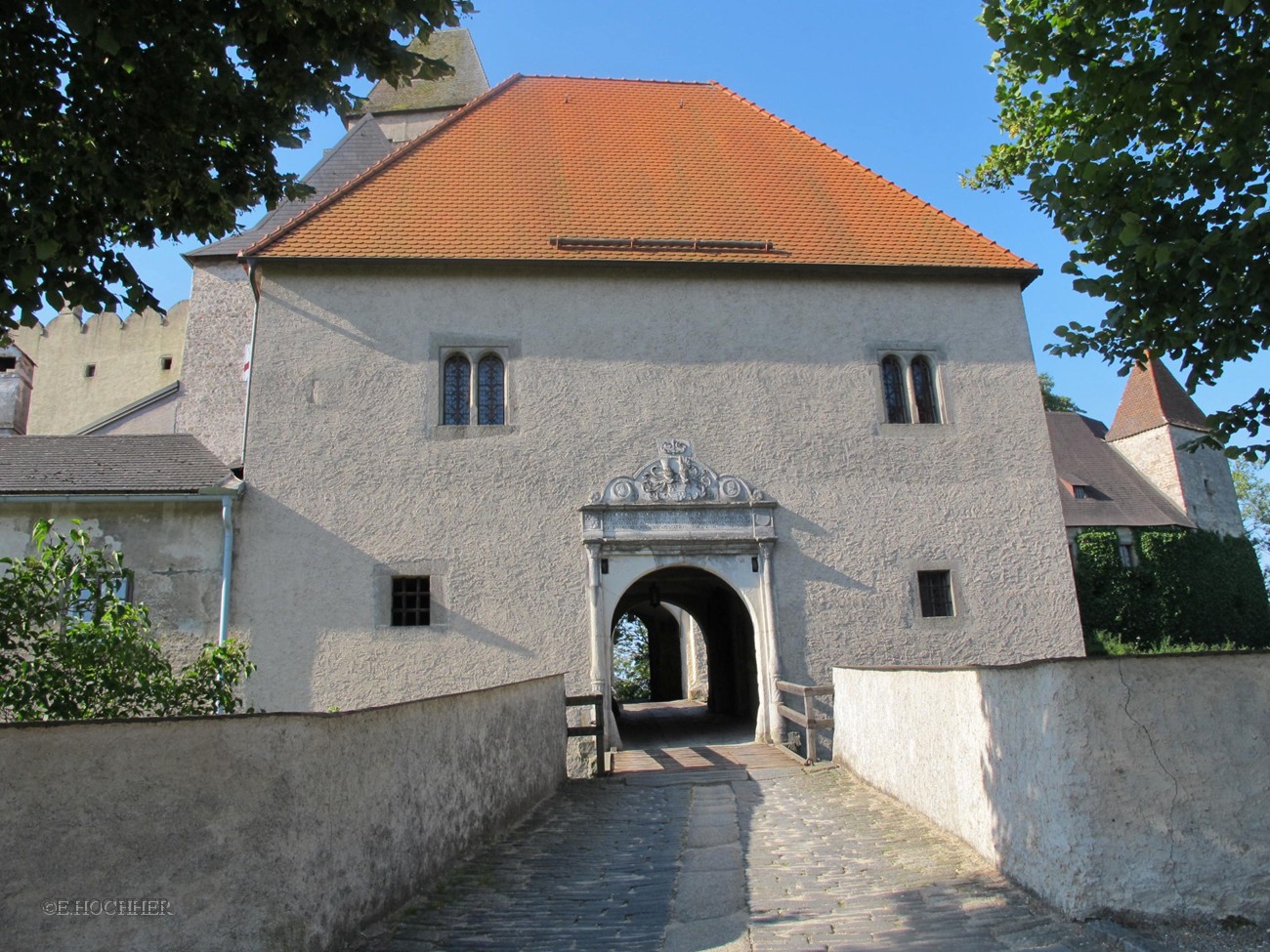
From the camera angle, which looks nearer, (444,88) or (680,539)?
(680,539)

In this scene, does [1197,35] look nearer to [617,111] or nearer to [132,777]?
[132,777]

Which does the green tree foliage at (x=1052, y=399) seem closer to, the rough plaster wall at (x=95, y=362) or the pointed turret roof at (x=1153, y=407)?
the pointed turret roof at (x=1153, y=407)

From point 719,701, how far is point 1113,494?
→ 16.0m

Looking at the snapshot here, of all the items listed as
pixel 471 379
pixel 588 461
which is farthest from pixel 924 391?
pixel 471 379

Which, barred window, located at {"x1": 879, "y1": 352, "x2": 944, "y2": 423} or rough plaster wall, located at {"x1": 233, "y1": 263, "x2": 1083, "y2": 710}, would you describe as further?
barred window, located at {"x1": 879, "y1": 352, "x2": 944, "y2": 423}

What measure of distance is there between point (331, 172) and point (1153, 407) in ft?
88.2

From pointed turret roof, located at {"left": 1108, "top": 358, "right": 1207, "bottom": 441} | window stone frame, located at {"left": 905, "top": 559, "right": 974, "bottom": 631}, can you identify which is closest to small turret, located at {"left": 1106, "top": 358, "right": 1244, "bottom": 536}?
pointed turret roof, located at {"left": 1108, "top": 358, "right": 1207, "bottom": 441}

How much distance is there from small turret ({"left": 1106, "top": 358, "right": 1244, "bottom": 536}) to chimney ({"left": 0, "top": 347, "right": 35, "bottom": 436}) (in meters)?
31.3

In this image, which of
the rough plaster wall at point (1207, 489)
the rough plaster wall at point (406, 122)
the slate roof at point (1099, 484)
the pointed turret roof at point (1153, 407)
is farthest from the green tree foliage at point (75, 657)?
the pointed turret roof at point (1153, 407)

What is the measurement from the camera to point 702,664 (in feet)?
87.9

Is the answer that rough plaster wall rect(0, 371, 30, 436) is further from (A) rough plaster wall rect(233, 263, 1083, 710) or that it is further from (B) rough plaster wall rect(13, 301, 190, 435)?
(A) rough plaster wall rect(233, 263, 1083, 710)

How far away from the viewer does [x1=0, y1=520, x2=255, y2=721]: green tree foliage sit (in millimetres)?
6383

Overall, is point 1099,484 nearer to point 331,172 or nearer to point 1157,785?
point 331,172

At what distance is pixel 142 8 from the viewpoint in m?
5.35
